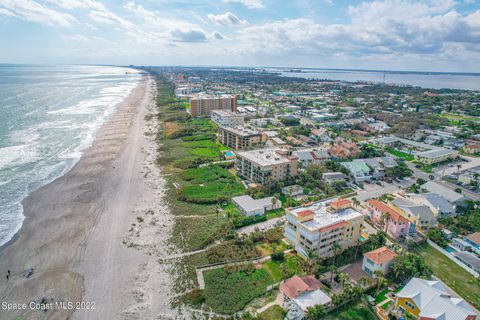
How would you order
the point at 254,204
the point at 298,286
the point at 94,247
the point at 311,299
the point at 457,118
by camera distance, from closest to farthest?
1. the point at 311,299
2. the point at 298,286
3. the point at 94,247
4. the point at 254,204
5. the point at 457,118

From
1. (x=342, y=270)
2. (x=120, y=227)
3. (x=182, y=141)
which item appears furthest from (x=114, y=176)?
(x=342, y=270)

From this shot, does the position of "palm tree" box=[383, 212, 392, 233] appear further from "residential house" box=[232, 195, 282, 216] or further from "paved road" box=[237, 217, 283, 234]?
"residential house" box=[232, 195, 282, 216]

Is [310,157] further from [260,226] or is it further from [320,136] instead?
[260,226]

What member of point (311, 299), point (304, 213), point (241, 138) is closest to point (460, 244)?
point (304, 213)

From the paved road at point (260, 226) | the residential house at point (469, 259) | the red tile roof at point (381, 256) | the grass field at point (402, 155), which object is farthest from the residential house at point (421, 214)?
the grass field at point (402, 155)

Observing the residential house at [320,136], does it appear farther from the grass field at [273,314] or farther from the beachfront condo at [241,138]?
the grass field at [273,314]

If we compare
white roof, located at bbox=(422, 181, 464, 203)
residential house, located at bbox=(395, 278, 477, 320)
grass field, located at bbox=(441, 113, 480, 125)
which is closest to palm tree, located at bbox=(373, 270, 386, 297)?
residential house, located at bbox=(395, 278, 477, 320)

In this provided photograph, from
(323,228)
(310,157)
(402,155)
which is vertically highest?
(323,228)
